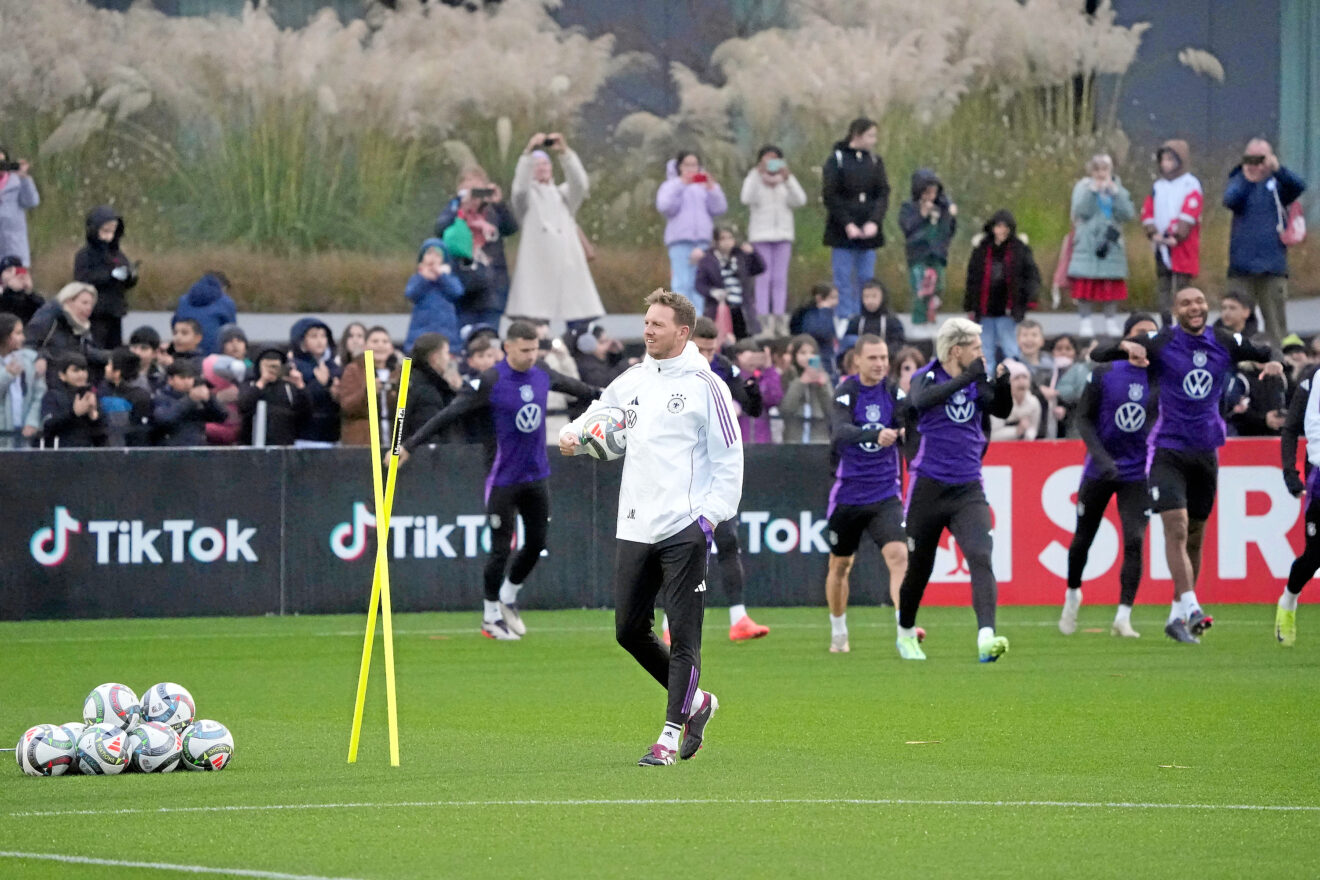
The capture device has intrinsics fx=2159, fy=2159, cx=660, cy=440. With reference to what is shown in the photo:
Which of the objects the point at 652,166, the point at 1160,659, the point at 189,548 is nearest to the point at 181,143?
the point at 652,166

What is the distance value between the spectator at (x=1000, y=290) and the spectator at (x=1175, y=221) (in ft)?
6.74

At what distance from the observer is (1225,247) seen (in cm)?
3281

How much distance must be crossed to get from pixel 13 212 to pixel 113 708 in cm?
1606

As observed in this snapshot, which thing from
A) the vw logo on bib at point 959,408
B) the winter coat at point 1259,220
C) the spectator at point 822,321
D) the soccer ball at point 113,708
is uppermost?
the winter coat at point 1259,220

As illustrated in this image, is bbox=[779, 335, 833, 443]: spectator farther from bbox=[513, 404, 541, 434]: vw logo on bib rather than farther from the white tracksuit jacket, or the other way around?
the white tracksuit jacket

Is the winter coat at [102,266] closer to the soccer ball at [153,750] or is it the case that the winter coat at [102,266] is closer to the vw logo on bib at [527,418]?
the vw logo on bib at [527,418]

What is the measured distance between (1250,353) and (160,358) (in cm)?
1038

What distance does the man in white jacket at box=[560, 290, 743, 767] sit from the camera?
32.6 ft

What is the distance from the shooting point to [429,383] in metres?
19.6

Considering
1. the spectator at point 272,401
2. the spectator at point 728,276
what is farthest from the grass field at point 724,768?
the spectator at point 728,276

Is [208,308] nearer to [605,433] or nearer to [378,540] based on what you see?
[605,433]

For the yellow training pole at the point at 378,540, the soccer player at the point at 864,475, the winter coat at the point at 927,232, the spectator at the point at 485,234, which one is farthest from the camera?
the winter coat at the point at 927,232

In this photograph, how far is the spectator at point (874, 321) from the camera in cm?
2362

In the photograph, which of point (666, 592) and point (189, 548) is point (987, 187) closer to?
point (189, 548)
